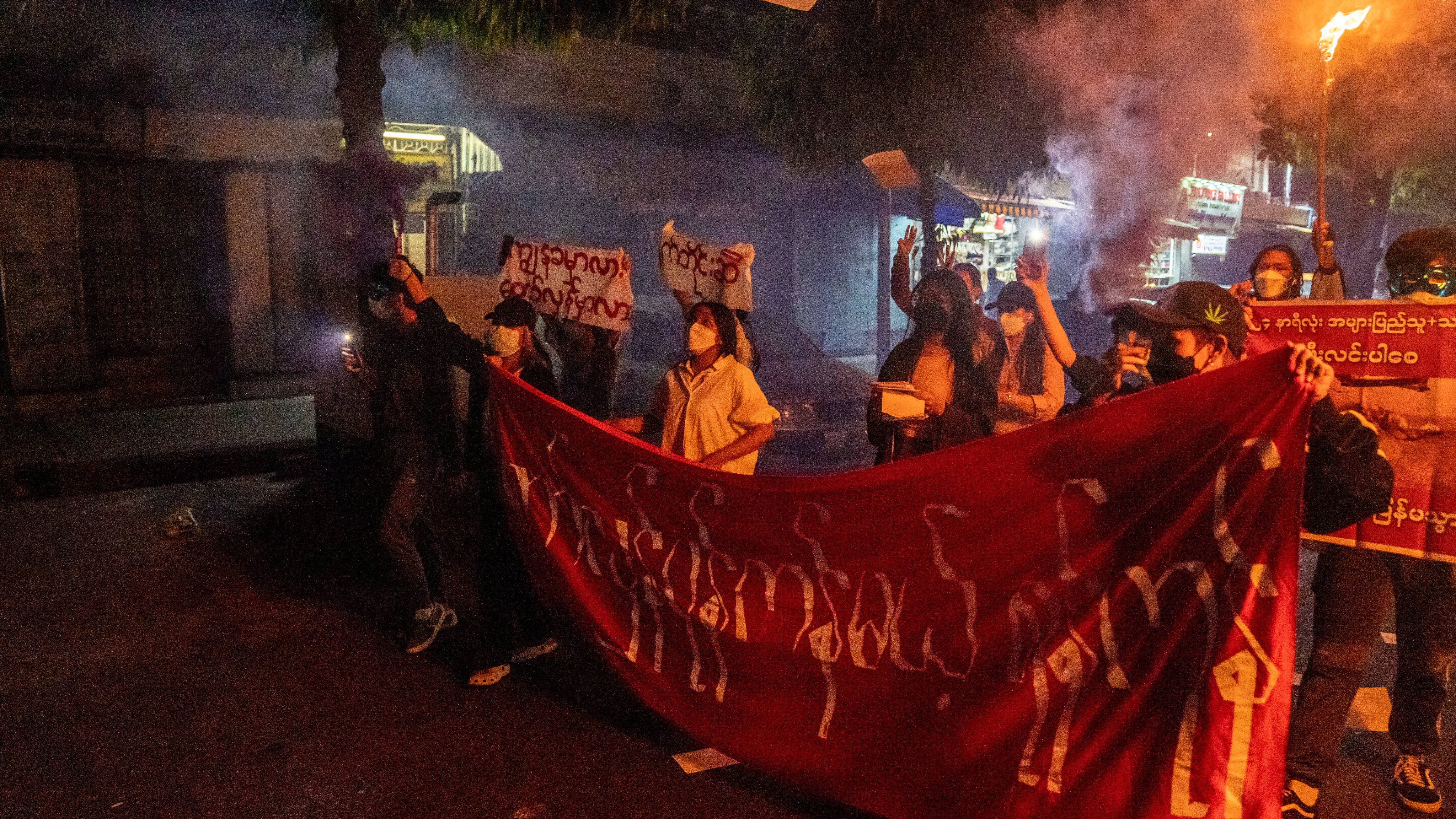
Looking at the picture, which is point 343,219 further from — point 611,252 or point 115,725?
point 115,725

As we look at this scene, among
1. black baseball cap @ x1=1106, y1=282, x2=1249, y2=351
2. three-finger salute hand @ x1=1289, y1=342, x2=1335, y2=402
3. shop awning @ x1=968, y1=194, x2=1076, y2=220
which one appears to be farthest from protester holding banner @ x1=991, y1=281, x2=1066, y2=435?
shop awning @ x1=968, y1=194, x2=1076, y2=220

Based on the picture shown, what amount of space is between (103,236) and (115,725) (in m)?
10.4

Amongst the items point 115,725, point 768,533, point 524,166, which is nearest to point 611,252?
point 768,533

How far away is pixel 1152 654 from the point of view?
8.93 ft

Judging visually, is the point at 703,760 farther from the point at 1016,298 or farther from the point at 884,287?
the point at 884,287

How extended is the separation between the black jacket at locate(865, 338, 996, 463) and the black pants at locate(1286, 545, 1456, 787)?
1.53 m

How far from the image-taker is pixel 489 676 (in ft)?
15.1

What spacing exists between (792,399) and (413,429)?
4268 millimetres

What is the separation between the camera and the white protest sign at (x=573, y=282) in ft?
16.4

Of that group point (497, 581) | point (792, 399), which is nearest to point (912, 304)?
point (497, 581)

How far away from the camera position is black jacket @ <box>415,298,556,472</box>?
474 centimetres

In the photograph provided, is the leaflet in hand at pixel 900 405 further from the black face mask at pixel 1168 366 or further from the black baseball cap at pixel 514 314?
the black baseball cap at pixel 514 314

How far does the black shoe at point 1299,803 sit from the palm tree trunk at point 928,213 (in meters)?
8.26

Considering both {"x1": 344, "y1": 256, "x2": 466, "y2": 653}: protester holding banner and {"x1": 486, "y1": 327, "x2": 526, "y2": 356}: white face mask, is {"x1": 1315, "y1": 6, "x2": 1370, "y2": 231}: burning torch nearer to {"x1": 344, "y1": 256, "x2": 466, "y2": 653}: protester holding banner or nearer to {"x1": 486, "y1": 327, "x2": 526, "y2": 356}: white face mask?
{"x1": 486, "y1": 327, "x2": 526, "y2": 356}: white face mask
